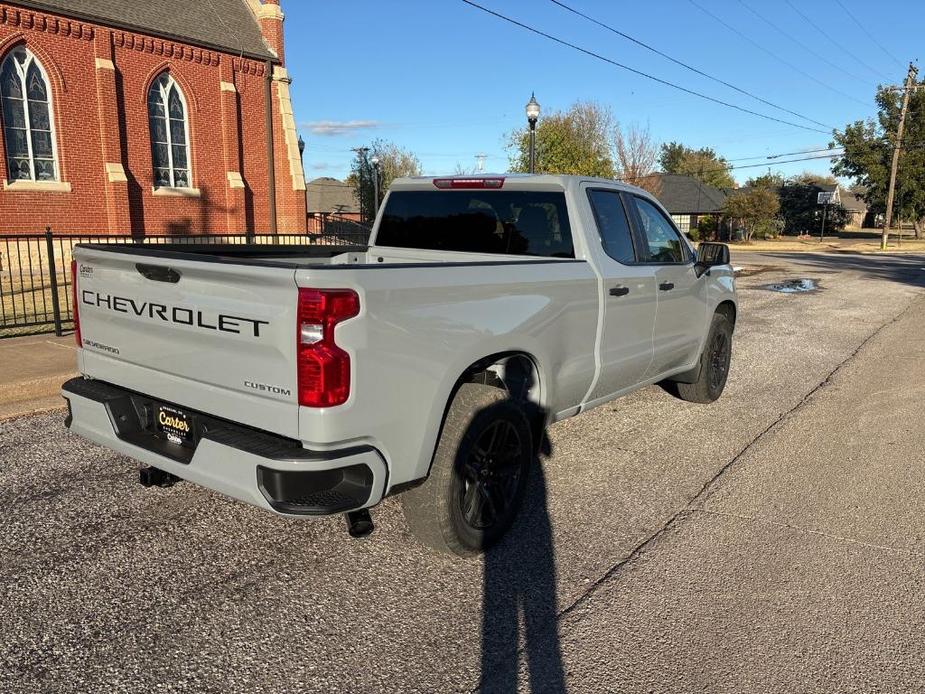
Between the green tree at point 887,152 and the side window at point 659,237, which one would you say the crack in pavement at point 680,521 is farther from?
the green tree at point 887,152

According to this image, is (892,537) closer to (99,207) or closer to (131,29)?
(99,207)

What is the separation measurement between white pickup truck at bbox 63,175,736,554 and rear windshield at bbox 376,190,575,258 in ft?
0.05

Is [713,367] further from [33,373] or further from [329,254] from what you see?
[33,373]

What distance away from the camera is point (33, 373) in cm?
725

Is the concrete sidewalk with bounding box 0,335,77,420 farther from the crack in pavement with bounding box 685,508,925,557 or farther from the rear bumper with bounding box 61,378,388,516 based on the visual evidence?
the crack in pavement with bounding box 685,508,925,557

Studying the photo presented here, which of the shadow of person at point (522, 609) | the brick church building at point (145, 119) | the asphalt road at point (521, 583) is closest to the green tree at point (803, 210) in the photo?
the brick church building at point (145, 119)

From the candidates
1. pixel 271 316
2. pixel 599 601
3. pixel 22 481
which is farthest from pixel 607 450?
pixel 22 481

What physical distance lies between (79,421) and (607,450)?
3.60 meters

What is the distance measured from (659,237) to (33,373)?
20.1 feet

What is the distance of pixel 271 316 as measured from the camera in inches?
117

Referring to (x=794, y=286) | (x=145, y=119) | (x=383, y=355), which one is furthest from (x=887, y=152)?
(x=383, y=355)

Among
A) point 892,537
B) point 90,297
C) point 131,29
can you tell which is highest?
point 131,29

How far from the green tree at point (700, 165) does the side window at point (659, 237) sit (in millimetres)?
68927

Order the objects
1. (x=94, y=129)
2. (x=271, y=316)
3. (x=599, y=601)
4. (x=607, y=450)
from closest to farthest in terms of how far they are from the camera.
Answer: (x=271, y=316) → (x=599, y=601) → (x=607, y=450) → (x=94, y=129)
